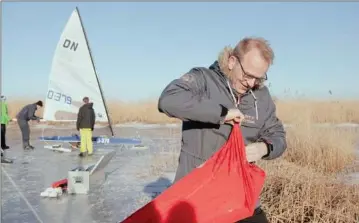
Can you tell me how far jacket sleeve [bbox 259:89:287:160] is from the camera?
2637 millimetres

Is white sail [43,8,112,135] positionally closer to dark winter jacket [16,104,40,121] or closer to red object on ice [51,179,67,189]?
dark winter jacket [16,104,40,121]

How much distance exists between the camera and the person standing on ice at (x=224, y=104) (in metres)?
2.27

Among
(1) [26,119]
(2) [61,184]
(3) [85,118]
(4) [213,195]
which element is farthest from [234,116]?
(1) [26,119]

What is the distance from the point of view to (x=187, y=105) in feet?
7.34

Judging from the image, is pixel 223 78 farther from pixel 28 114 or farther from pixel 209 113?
pixel 28 114

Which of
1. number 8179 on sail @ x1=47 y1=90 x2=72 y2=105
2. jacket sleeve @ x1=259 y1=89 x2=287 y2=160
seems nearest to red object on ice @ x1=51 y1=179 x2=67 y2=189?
jacket sleeve @ x1=259 y1=89 x2=287 y2=160

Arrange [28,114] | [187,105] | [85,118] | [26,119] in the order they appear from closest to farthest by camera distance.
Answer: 1. [187,105]
2. [85,118]
3. [26,119]
4. [28,114]

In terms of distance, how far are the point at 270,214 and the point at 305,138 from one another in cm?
494

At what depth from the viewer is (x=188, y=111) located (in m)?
2.24

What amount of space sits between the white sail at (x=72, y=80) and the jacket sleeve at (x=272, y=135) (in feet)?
A: 38.1

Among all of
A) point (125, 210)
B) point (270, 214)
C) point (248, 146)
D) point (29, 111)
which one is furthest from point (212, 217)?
point (29, 111)

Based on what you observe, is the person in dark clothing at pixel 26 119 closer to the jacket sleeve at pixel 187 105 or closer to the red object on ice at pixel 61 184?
the red object on ice at pixel 61 184

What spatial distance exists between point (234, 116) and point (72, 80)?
12.5 metres

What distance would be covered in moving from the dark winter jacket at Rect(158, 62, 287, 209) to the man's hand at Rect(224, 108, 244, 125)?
0.03 meters
